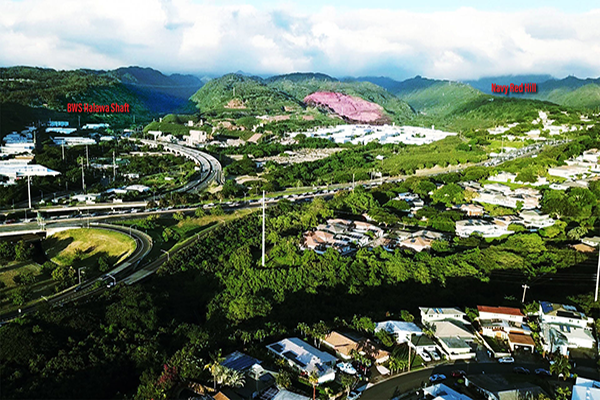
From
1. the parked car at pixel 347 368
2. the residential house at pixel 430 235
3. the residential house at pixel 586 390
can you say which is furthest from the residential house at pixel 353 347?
the residential house at pixel 430 235

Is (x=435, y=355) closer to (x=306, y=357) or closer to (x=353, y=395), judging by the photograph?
(x=353, y=395)

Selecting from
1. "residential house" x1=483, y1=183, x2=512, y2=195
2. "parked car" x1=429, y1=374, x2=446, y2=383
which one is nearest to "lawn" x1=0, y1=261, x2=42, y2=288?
"parked car" x1=429, y1=374, x2=446, y2=383

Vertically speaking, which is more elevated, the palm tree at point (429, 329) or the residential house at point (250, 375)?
the palm tree at point (429, 329)

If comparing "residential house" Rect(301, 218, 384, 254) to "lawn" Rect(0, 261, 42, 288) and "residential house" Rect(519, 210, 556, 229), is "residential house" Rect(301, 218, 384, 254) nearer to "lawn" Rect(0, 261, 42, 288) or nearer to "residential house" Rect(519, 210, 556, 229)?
"residential house" Rect(519, 210, 556, 229)

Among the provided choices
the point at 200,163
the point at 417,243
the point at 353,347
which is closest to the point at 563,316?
the point at 353,347

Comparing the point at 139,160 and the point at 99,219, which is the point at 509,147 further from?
the point at 99,219

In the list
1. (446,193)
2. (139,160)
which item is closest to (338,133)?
(139,160)

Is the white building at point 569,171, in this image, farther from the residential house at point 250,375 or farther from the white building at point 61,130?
the white building at point 61,130
